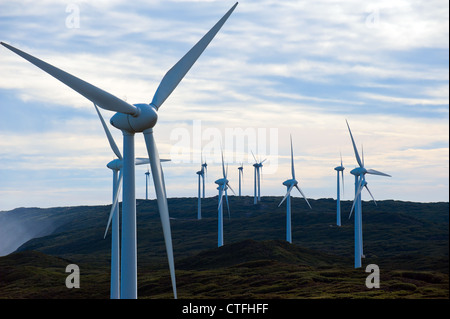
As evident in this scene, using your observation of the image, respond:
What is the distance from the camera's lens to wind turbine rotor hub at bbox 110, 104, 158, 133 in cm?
3488

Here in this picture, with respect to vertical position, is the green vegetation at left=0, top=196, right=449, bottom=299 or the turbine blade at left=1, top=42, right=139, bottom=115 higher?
the turbine blade at left=1, top=42, right=139, bottom=115

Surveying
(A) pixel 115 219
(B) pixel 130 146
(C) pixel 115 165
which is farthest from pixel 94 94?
(C) pixel 115 165

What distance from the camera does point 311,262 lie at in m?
117

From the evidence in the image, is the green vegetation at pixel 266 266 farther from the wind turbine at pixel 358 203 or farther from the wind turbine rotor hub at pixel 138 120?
the wind turbine rotor hub at pixel 138 120

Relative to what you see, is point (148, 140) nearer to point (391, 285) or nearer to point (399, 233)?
point (391, 285)

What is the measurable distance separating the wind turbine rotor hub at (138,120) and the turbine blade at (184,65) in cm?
330

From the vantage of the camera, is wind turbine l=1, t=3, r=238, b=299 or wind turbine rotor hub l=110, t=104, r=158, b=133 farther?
wind turbine rotor hub l=110, t=104, r=158, b=133

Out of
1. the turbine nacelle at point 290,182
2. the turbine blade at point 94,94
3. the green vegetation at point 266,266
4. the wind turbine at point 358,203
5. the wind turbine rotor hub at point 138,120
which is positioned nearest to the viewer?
the turbine blade at point 94,94

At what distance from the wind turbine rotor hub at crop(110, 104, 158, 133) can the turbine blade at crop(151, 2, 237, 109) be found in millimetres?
3303

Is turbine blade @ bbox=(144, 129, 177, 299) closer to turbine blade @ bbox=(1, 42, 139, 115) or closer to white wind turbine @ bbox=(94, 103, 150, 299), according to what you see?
turbine blade @ bbox=(1, 42, 139, 115)

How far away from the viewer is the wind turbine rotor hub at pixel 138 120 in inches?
1373

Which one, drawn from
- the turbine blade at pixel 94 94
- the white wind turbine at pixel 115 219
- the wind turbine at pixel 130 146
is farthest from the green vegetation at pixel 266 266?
the turbine blade at pixel 94 94

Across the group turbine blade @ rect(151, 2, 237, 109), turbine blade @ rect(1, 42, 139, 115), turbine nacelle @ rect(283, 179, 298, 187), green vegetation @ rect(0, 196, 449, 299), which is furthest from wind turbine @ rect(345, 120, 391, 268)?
turbine blade @ rect(1, 42, 139, 115)

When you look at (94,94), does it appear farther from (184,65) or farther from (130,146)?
(184,65)
